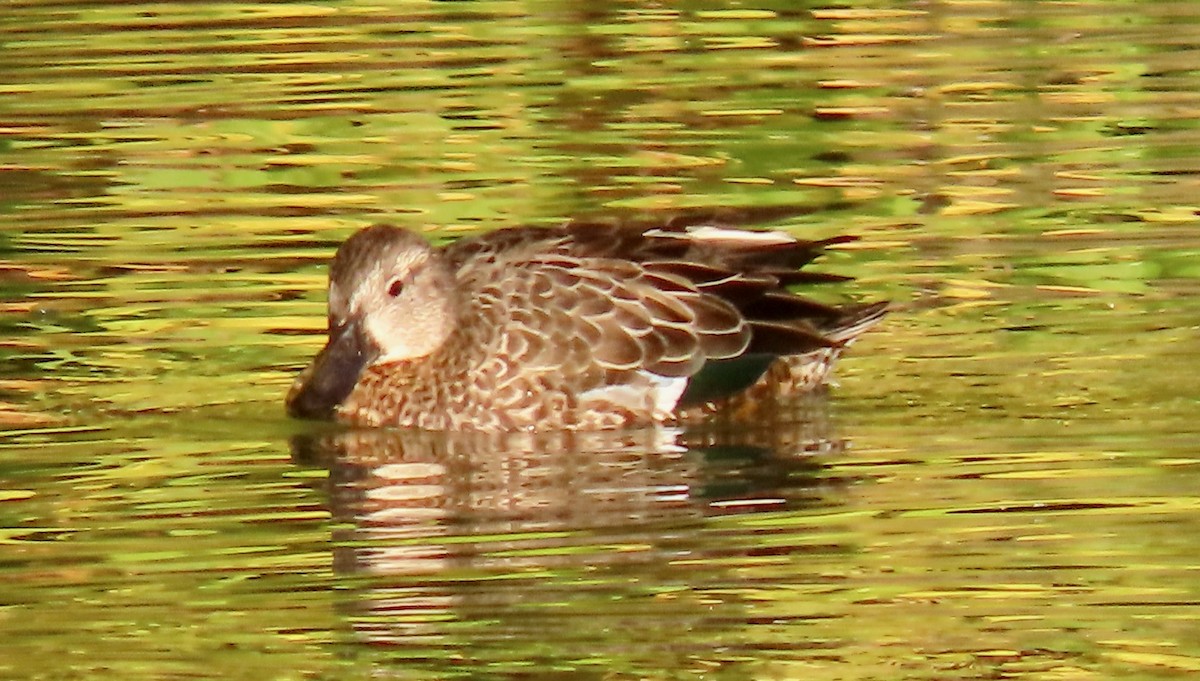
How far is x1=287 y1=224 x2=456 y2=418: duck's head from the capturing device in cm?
1071

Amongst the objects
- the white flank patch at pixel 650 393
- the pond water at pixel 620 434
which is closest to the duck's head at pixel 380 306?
the pond water at pixel 620 434

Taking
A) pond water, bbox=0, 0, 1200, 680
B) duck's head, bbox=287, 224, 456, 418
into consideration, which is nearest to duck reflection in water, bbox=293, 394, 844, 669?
pond water, bbox=0, 0, 1200, 680

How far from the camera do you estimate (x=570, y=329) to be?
1064 centimetres

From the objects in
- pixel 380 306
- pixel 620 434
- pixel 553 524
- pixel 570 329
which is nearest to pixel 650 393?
pixel 620 434

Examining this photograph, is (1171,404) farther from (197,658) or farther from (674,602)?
(197,658)

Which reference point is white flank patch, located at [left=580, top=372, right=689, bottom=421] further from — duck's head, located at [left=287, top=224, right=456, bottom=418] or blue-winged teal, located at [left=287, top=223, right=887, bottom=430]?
duck's head, located at [left=287, top=224, right=456, bottom=418]

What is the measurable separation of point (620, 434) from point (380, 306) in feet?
3.33

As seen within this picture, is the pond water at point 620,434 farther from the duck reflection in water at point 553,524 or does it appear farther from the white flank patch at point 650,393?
the white flank patch at point 650,393

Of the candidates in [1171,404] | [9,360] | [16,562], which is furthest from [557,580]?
[9,360]

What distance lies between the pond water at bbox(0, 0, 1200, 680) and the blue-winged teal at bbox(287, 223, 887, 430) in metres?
0.21

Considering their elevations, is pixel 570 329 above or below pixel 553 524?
above

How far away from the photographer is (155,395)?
10.9 meters

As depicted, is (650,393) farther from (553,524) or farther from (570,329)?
(553,524)

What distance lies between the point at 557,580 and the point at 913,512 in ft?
3.77
